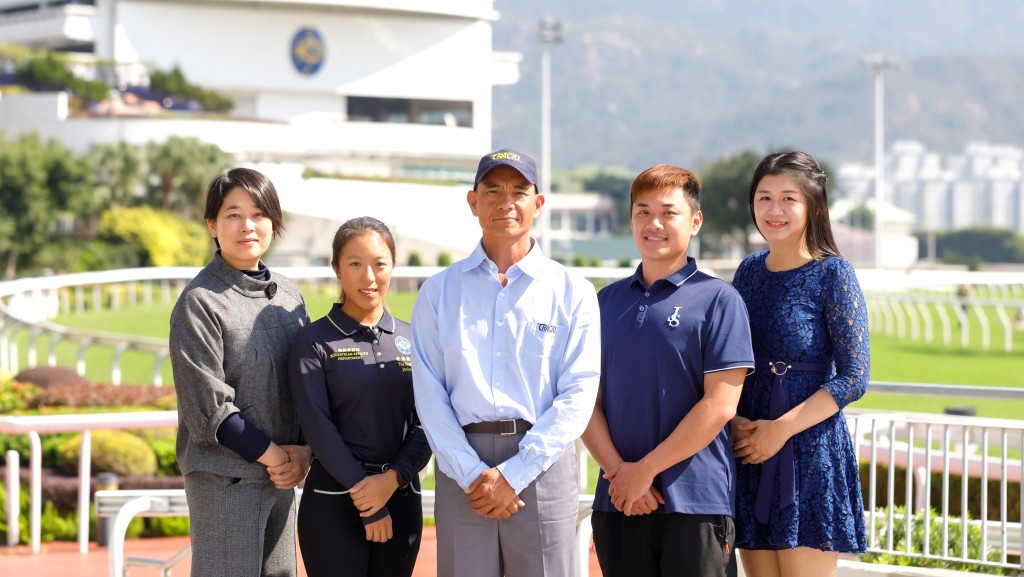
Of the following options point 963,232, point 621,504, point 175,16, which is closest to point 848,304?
point 621,504

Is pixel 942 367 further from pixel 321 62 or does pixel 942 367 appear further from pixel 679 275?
pixel 321 62

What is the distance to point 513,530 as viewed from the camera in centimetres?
314

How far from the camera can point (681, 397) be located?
321cm

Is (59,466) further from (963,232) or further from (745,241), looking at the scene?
(963,232)

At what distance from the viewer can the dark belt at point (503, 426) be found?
10.3 feet

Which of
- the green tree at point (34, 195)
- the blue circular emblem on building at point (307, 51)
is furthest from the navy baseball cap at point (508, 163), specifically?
the blue circular emblem on building at point (307, 51)

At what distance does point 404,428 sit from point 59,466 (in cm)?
461

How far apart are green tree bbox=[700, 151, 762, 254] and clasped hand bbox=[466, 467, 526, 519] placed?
4917 centimetres

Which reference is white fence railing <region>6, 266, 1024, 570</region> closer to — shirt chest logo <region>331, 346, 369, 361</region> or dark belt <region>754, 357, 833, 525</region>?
dark belt <region>754, 357, 833, 525</region>

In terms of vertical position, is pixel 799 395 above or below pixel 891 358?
above

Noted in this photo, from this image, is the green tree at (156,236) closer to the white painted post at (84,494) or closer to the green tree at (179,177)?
the green tree at (179,177)

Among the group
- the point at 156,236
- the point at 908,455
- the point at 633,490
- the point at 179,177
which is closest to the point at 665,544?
the point at 633,490

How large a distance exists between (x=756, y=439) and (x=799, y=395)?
17cm

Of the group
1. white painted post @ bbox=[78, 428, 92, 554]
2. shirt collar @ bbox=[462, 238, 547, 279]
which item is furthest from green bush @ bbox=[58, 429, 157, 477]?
shirt collar @ bbox=[462, 238, 547, 279]
